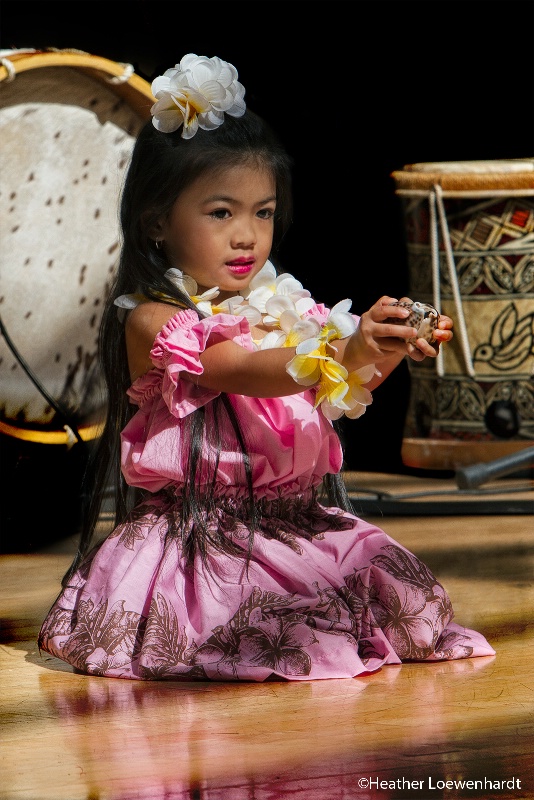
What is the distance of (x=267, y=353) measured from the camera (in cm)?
158

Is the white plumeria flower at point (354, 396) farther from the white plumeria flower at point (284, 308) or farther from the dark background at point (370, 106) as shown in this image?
the dark background at point (370, 106)

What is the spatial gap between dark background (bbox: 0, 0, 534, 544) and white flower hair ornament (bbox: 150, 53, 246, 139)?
5.11 ft

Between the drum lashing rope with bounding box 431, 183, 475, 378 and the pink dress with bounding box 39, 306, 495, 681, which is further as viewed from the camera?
the drum lashing rope with bounding box 431, 183, 475, 378

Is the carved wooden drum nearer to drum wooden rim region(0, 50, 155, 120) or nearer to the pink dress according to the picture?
drum wooden rim region(0, 50, 155, 120)

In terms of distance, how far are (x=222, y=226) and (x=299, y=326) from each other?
21cm

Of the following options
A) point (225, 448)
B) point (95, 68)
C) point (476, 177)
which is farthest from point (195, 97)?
point (476, 177)

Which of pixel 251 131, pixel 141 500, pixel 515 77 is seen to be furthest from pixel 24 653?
pixel 515 77

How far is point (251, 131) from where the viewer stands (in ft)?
5.78

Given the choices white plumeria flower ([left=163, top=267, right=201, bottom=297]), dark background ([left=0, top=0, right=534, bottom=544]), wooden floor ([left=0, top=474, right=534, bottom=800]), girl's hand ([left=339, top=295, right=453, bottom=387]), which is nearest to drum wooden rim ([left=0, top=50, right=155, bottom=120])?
white plumeria flower ([left=163, top=267, right=201, bottom=297])

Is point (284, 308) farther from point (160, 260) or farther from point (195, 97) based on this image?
point (195, 97)

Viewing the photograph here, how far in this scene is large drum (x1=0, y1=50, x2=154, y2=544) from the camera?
8.21 ft

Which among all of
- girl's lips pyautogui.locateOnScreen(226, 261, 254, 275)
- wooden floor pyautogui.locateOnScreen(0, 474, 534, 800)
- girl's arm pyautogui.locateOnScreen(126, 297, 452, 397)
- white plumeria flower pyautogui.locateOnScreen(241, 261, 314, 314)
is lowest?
wooden floor pyautogui.locateOnScreen(0, 474, 534, 800)

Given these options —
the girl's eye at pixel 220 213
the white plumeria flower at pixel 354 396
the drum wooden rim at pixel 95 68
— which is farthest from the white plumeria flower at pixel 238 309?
the drum wooden rim at pixel 95 68

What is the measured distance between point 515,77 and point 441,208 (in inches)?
21.7
